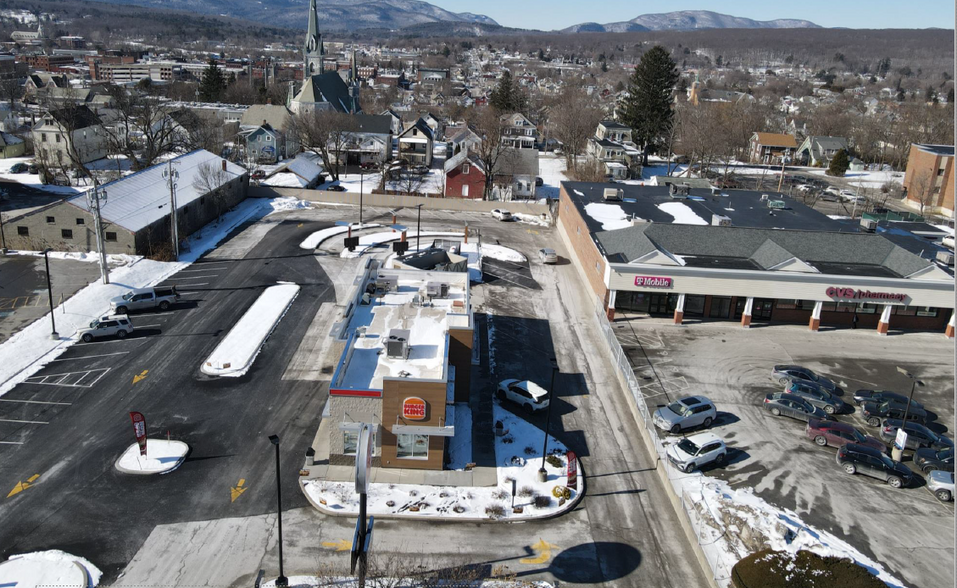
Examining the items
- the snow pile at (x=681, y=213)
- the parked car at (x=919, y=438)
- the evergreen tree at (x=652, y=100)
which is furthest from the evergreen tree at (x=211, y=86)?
the parked car at (x=919, y=438)

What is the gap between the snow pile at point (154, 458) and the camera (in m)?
27.6

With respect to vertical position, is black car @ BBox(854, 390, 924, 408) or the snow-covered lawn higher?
black car @ BBox(854, 390, 924, 408)

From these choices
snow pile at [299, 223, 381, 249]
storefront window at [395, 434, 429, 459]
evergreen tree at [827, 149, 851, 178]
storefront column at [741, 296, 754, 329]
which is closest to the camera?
storefront window at [395, 434, 429, 459]

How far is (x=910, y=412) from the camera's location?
33.8 m

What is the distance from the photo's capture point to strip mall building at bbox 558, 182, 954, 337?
144ft

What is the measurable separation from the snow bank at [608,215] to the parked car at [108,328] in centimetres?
3249

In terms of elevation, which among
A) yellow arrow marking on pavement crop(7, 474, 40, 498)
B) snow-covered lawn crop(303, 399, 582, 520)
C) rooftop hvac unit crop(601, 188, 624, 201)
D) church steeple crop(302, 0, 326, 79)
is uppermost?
church steeple crop(302, 0, 326, 79)

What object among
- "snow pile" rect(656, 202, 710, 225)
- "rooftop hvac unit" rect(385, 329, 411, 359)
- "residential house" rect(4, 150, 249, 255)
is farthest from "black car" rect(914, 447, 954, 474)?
"residential house" rect(4, 150, 249, 255)

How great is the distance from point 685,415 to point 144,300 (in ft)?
104

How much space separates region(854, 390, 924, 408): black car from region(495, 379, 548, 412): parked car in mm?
16431

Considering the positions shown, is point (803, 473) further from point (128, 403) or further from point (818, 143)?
point (818, 143)

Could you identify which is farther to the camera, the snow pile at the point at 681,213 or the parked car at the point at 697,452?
the snow pile at the point at 681,213

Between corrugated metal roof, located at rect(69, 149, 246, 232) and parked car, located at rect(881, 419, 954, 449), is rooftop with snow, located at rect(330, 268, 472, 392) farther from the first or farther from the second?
corrugated metal roof, located at rect(69, 149, 246, 232)

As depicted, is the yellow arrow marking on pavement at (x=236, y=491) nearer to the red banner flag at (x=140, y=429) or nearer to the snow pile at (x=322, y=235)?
the red banner flag at (x=140, y=429)
